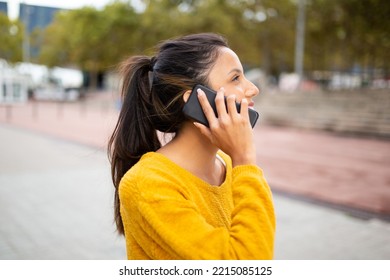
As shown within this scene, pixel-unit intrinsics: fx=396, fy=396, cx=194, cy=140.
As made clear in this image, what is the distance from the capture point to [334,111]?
54.2 ft

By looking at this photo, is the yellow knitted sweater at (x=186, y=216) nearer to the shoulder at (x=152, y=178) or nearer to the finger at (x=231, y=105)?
the shoulder at (x=152, y=178)

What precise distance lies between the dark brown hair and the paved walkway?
36 centimetres

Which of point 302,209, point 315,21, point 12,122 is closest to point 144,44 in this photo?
point 315,21

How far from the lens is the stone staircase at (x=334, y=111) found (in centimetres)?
1458

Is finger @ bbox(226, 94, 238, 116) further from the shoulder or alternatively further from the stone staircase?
the stone staircase

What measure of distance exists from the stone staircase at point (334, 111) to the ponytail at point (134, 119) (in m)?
13.8

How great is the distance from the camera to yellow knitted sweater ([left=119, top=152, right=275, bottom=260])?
3.81 feet

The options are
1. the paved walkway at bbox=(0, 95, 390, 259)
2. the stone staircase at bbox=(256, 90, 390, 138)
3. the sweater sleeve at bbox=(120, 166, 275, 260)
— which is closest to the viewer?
the sweater sleeve at bbox=(120, 166, 275, 260)

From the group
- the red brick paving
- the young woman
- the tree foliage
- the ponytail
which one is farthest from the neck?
the tree foliage

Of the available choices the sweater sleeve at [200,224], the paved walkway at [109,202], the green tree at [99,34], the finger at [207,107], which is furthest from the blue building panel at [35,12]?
the green tree at [99,34]

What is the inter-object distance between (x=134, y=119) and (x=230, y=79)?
40cm

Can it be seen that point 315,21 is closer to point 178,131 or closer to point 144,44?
point 144,44

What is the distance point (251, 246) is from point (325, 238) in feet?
11.5

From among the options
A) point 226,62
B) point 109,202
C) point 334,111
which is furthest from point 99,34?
point 226,62
